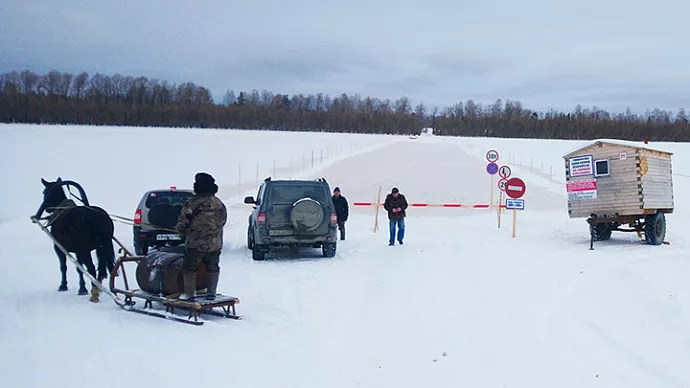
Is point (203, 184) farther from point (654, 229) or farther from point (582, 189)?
point (654, 229)

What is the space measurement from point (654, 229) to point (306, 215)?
894 cm

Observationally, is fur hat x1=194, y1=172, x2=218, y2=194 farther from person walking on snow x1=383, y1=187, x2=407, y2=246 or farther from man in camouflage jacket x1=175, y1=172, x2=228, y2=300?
person walking on snow x1=383, y1=187, x2=407, y2=246

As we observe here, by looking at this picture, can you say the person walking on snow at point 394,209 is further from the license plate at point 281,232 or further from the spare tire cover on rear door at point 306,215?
the license plate at point 281,232

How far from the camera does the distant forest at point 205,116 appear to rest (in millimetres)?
118500

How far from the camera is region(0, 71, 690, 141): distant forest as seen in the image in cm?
11850

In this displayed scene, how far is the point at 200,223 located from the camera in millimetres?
9352

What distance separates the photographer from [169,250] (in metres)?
11.4

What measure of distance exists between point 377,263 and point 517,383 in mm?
8315

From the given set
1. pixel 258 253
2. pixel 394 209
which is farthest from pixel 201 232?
pixel 394 209

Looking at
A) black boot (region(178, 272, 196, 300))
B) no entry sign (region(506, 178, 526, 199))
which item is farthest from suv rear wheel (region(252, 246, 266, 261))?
no entry sign (region(506, 178, 526, 199))

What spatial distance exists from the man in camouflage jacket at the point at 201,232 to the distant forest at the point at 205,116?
11200cm

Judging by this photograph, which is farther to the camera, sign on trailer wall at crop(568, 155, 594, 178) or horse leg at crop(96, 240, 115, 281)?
sign on trailer wall at crop(568, 155, 594, 178)

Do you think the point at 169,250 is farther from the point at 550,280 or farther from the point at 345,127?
the point at 345,127

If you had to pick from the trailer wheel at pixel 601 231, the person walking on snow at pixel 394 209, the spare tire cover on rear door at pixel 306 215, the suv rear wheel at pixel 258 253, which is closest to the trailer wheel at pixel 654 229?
the trailer wheel at pixel 601 231
